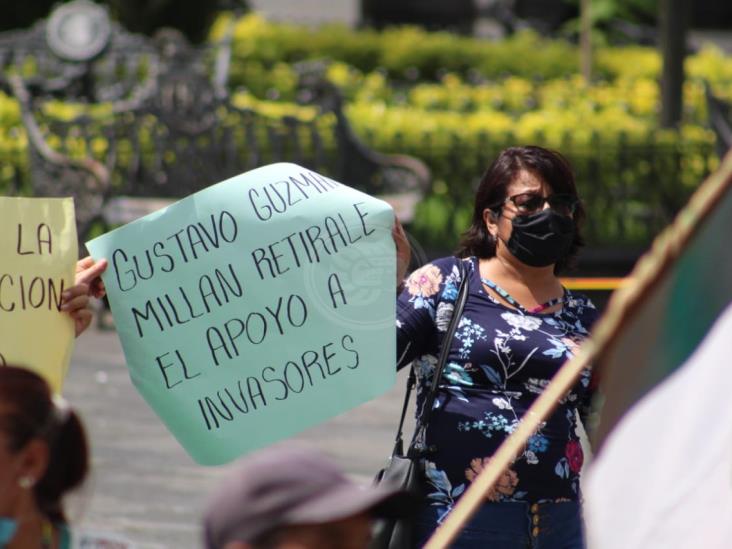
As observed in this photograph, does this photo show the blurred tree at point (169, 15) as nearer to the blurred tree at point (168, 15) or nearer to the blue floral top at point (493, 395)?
the blurred tree at point (168, 15)

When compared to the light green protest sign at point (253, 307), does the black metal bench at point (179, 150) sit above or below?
below

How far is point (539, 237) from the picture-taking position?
4.03 m

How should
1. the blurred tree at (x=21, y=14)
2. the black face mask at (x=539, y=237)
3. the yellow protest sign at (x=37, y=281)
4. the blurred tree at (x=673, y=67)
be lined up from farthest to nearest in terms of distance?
the blurred tree at (x=21, y=14) → the blurred tree at (x=673, y=67) → the black face mask at (x=539, y=237) → the yellow protest sign at (x=37, y=281)

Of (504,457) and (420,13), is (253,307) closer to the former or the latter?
(504,457)

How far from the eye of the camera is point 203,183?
13.2 meters

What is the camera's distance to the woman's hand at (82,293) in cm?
385

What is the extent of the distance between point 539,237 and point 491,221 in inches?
6.9

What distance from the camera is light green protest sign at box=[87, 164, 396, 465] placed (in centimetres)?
395

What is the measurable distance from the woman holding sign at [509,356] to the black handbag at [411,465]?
0.02m

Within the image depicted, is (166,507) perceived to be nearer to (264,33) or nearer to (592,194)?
(592,194)

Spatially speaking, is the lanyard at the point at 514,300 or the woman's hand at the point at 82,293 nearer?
the woman's hand at the point at 82,293

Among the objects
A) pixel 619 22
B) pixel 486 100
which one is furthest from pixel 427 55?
pixel 486 100

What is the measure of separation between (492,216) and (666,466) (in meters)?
1.72

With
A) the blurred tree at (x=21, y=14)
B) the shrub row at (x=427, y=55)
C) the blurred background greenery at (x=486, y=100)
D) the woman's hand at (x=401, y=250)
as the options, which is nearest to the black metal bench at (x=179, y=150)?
the blurred background greenery at (x=486, y=100)
